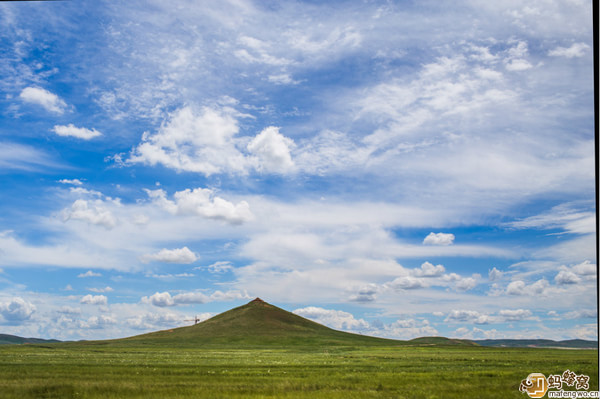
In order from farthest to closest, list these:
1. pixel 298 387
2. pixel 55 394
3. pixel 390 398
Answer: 1. pixel 298 387
2. pixel 55 394
3. pixel 390 398

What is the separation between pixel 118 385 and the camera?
107 ft

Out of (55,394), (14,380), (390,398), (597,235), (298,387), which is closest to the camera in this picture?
(597,235)

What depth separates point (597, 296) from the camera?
829 centimetres

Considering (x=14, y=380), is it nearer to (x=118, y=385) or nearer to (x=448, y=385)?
(x=118, y=385)

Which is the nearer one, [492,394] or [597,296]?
[597,296]

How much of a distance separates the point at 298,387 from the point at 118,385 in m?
13.4

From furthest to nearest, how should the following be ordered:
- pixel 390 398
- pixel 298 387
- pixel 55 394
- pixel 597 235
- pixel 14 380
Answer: pixel 14 380, pixel 298 387, pixel 55 394, pixel 390 398, pixel 597 235

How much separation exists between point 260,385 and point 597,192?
30.4m

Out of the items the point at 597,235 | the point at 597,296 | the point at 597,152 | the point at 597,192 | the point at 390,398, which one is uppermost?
the point at 597,152

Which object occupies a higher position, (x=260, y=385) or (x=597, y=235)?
(x=597, y=235)

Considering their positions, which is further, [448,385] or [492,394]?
[448,385]

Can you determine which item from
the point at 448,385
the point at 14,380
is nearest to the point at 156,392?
the point at 14,380

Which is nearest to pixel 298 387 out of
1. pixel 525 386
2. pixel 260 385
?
pixel 260 385

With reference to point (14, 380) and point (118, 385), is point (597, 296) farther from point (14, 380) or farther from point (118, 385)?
point (14, 380)
